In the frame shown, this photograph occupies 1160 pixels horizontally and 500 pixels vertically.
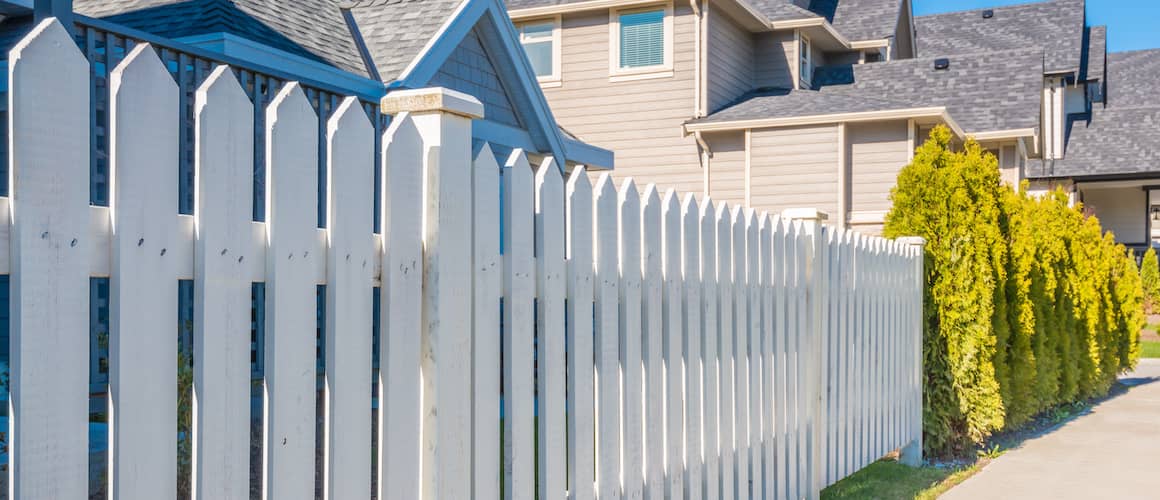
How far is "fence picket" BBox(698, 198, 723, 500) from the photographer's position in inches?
161

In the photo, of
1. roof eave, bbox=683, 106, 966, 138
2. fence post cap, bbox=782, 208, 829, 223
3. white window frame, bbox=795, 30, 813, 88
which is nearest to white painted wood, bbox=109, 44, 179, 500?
fence post cap, bbox=782, 208, 829, 223

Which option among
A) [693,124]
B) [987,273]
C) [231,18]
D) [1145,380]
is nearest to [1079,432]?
[987,273]

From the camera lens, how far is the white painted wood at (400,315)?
2.43m

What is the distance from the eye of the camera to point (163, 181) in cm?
192

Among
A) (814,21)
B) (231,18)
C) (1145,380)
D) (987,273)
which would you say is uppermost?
(814,21)

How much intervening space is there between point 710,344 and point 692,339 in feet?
0.65

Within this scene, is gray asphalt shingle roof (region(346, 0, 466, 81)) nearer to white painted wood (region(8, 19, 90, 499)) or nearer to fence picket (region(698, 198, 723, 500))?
fence picket (region(698, 198, 723, 500))

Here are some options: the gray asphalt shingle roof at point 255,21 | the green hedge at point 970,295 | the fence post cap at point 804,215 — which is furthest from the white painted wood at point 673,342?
the gray asphalt shingle roof at point 255,21

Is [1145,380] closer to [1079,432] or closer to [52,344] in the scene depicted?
[1079,432]

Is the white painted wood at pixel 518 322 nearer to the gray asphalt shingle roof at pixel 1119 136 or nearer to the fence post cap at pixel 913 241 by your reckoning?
the fence post cap at pixel 913 241

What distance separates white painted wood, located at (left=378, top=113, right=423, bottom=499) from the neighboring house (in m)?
16.0

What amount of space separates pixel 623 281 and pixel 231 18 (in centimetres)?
574

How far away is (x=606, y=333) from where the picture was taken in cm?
334

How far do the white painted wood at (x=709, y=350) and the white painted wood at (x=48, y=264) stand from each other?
103 inches
